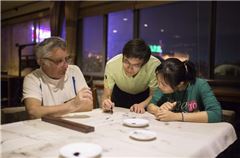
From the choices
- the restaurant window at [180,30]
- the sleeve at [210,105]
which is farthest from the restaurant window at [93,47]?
the sleeve at [210,105]

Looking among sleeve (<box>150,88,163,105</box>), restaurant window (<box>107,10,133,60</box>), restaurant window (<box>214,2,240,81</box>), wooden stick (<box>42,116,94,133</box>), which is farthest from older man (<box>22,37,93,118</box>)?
restaurant window (<box>107,10,133,60</box>)

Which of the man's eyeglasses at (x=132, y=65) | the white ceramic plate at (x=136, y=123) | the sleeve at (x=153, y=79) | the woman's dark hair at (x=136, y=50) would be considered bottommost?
the white ceramic plate at (x=136, y=123)

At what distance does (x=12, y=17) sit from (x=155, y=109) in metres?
Answer: 6.64

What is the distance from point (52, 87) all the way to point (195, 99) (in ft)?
3.35

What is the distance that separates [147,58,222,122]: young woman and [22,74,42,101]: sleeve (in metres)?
0.80

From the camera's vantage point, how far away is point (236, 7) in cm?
344

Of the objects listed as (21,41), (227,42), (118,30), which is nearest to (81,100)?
(227,42)

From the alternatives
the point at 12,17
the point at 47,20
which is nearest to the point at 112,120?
the point at 47,20

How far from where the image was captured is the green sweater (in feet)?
5.05

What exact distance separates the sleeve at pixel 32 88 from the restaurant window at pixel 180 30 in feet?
8.93

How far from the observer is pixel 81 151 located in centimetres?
94

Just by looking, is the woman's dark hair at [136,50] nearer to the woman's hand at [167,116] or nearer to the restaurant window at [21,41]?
the woman's hand at [167,116]

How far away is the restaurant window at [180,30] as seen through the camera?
3715mm

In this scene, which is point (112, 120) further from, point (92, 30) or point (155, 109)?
point (92, 30)
